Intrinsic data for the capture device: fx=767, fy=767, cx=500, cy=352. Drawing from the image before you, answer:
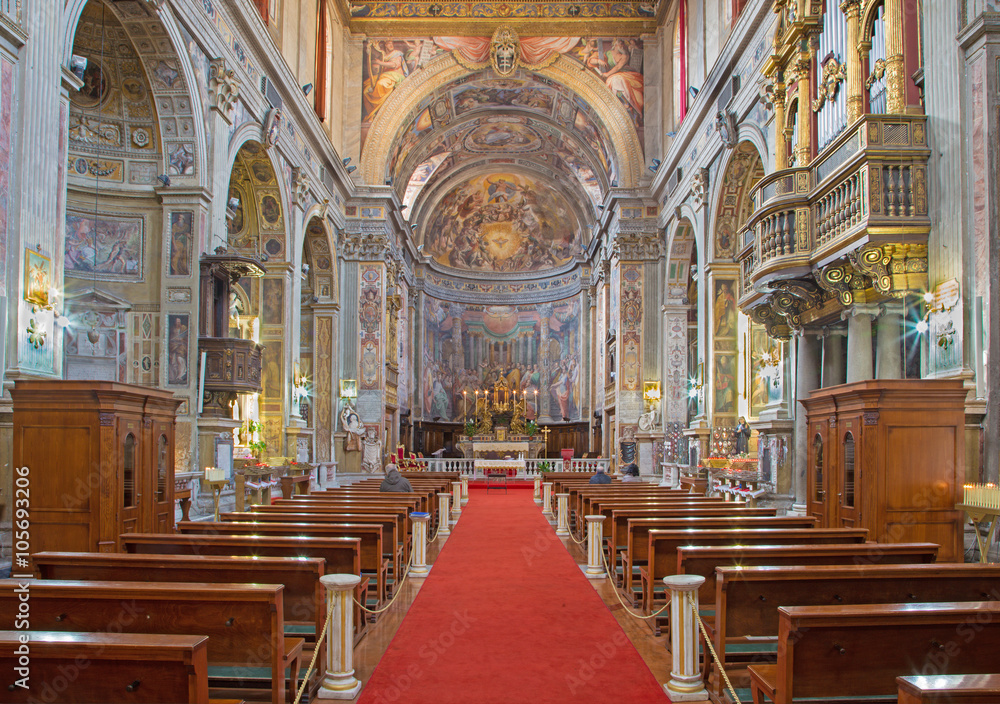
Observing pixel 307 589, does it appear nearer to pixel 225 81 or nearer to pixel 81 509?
pixel 81 509

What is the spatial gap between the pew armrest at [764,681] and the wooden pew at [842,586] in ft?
1.65

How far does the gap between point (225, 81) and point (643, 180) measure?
15.2m

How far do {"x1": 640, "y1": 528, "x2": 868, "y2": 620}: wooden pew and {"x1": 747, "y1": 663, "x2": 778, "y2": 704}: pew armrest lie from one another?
2353 mm

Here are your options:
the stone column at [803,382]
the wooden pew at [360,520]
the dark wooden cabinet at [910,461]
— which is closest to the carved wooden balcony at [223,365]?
the wooden pew at [360,520]

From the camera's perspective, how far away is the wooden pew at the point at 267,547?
6.06m

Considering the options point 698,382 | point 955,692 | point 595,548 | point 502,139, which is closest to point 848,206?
point 595,548

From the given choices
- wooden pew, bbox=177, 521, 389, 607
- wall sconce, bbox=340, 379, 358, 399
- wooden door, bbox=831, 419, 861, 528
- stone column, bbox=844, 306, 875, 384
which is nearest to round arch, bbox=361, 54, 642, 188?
wall sconce, bbox=340, 379, 358, 399

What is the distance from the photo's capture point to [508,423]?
3444 cm

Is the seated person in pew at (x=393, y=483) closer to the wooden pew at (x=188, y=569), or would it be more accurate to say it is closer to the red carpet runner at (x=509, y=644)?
the red carpet runner at (x=509, y=644)

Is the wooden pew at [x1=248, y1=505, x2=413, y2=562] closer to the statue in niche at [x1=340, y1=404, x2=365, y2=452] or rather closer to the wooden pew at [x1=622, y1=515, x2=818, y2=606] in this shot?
the wooden pew at [x1=622, y1=515, x2=818, y2=606]

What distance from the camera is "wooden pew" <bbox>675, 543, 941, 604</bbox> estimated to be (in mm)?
5625

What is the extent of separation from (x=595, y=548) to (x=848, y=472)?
2995mm

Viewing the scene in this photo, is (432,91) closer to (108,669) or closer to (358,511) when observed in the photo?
(358,511)

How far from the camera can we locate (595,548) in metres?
9.29
